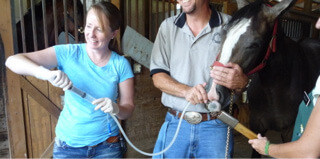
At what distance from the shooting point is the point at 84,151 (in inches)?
51.3

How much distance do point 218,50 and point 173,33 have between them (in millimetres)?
313

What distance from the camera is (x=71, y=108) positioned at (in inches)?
52.3

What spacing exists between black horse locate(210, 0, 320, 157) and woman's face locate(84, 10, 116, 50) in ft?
2.20

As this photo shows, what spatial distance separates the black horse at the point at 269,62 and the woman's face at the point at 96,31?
26.4 inches

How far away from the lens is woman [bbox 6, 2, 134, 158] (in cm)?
127

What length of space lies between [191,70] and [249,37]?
404 millimetres

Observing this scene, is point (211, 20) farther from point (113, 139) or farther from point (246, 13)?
point (113, 139)

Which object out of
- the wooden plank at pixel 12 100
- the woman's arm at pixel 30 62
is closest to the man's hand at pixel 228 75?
the woman's arm at pixel 30 62

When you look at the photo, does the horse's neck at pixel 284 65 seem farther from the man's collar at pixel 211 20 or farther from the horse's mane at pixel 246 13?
the man's collar at pixel 211 20

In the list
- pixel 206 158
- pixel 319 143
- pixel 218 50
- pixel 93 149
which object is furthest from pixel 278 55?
pixel 93 149

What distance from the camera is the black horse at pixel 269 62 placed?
1.43 m

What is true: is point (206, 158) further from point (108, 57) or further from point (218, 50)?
point (108, 57)

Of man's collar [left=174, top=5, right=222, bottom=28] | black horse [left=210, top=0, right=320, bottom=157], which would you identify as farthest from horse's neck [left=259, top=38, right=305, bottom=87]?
man's collar [left=174, top=5, right=222, bottom=28]

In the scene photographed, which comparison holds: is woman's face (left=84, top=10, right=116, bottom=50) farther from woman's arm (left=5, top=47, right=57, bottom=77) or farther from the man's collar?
the man's collar
